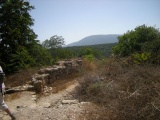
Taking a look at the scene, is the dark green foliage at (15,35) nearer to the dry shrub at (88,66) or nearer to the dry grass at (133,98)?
the dry shrub at (88,66)

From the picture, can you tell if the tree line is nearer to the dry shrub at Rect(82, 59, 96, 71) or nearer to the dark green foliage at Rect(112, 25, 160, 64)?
the dark green foliage at Rect(112, 25, 160, 64)

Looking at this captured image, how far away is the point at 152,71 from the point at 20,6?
44.6 ft

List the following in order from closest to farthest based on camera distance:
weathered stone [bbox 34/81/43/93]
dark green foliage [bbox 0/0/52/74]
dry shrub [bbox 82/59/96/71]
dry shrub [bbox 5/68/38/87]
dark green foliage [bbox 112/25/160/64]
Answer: weathered stone [bbox 34/81/43/93], dry shrub [bbox 5/68/38/87], dry shrub [bbox 82/59/96/71], dark green foliage [bbox 112/25/160/64], dark green foliage [bbox 0/0/52/74]

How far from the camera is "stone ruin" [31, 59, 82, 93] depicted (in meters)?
7.59

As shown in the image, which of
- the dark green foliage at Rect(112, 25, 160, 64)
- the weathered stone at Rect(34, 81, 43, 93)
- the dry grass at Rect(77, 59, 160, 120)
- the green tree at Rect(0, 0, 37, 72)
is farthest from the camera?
the green tree at Rect(0, 0, 37, 72)

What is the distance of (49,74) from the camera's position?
9.16 metres

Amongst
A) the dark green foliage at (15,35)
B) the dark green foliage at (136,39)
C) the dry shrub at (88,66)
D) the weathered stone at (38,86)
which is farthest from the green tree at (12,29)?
the dark green foliage at (136,39)

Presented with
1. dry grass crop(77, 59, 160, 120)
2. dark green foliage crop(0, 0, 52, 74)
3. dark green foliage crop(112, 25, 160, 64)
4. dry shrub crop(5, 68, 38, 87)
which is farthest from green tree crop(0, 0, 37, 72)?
dry grass crop(77, 59, 160, 120)

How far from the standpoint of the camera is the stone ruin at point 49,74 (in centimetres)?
759

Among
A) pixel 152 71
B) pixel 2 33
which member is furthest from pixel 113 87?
pixel 2 33

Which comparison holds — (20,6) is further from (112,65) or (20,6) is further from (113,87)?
A: (113,87)

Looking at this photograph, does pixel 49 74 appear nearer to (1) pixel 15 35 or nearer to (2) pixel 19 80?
(2) pixel 19 80

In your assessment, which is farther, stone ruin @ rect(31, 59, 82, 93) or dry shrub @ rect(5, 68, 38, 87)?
dry shrub @ rect(5, 68, 38, 87)

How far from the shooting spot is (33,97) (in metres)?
6.69
